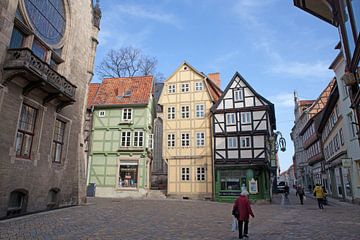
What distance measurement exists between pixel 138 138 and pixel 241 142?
10417 mm

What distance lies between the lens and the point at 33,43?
13961 mm

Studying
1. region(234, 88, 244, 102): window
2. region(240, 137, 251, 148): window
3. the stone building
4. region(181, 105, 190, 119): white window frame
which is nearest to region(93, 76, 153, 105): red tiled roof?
region(181, 105, 190, 119): white window frame

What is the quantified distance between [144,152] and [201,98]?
8.09 m

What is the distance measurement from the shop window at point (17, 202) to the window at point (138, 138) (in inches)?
613

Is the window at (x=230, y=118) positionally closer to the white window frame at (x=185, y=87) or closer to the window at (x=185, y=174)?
the white window frame at (x=185, y=87)

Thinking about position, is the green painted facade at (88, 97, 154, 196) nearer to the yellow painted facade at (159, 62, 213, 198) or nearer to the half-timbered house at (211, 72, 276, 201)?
the yellow painted facade at (159, 62, 213, 198)

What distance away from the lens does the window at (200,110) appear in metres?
27.7

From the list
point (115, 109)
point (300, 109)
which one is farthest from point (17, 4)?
point (300, 109)

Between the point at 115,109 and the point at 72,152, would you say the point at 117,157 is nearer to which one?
the point at 115,109

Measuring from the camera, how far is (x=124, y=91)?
30438 millimetres

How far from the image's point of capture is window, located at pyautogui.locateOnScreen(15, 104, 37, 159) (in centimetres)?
1251

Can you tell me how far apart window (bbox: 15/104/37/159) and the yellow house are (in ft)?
51.5

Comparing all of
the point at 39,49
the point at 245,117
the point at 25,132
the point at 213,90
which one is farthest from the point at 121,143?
the point at 25,132

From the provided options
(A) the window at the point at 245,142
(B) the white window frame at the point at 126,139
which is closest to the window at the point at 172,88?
(B) the white window frame at the point at 126,139
